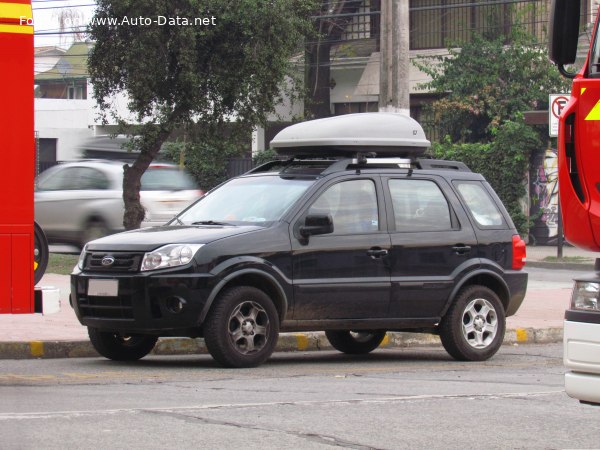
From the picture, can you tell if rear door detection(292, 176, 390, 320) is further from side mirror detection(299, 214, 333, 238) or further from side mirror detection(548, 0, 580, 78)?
side mirror detection(548, 0, 580, 78)

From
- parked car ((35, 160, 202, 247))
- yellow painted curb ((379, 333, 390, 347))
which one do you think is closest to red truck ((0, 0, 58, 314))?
yellow painted curb ((379, 333, 390, 347))

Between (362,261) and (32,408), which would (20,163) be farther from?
(362,261)

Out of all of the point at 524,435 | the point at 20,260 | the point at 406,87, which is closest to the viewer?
the point at 524,435

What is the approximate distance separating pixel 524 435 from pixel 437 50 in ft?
99.5

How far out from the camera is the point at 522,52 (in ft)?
108

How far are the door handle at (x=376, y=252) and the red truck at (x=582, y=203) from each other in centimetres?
484

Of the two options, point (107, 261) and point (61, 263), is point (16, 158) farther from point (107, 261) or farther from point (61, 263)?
point (61, 263)

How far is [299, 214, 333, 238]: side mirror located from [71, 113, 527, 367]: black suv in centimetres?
1

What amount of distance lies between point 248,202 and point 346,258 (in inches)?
41.6

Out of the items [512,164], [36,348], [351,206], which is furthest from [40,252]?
[512,164]

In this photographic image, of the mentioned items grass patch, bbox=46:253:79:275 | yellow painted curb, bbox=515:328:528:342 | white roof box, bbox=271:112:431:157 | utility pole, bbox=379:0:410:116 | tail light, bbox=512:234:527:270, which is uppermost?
utility pole, bbox=379:0:410:116

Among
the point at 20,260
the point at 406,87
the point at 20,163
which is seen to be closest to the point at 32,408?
the point at 20,260

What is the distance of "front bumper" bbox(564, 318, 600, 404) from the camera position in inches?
217

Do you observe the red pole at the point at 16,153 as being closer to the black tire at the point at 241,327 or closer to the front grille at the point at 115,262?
the front grille at the point at 115,262
